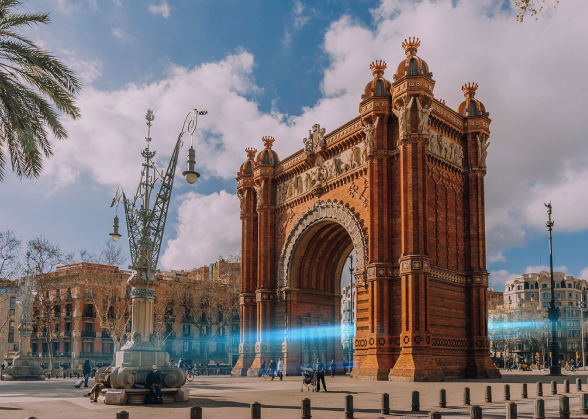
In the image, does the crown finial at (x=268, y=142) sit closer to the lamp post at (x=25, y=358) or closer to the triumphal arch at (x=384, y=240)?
the triumphal arch at (x=384, y=240)

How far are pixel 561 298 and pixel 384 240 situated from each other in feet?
287

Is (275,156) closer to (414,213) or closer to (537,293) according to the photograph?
(414,213)

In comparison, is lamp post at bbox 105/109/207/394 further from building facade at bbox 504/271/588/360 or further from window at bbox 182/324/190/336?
building facade at bbox 504/271/588/360

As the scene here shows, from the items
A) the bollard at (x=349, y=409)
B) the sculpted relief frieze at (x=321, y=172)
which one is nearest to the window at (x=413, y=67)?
the sculpted relief frieze at (x=321, y=172)

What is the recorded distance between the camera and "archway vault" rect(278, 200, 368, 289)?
31.5 meters

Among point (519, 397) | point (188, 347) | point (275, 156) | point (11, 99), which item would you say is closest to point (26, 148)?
point (11, 99)

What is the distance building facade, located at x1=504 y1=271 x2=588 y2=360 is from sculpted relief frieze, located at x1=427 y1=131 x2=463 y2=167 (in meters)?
72.9

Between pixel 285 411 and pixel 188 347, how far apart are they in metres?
60.3

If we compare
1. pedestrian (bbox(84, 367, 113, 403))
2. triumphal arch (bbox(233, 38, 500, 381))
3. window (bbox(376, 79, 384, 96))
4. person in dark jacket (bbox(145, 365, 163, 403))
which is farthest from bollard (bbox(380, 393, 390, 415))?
window (bbox(376, 79, 384, 96))

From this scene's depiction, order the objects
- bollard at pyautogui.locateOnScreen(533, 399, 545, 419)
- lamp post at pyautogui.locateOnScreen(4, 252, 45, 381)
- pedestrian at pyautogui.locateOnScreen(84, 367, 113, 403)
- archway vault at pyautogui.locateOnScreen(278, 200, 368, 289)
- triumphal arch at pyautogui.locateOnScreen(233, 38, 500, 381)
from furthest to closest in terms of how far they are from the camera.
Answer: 1. lamp post at pyautogui.locateOnScreen(4, 252, 45, 381)
2. archway vault at pyautogui.locateOnScreen(278, 200, 368, 289)
3. triumphal arch at pyautogui.locateOnScreen(233, 38, 500, 381)
4. pedestrian at pyautogui.locateOnScreen(84, 367, 113, 403)
5. bollard at pyautogui.locateOnScreen(533, 399, 545, 419)

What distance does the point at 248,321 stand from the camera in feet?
131

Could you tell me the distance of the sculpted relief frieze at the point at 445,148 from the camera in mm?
30930

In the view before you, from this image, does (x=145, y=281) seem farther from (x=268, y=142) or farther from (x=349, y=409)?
(x=268, y=142)

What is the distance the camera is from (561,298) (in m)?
103
